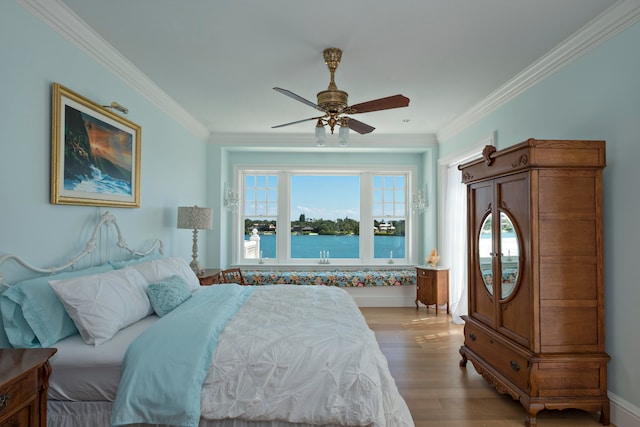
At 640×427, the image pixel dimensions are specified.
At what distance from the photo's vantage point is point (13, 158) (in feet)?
6.95

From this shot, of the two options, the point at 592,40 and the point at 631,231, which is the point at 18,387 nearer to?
the point at 631,231

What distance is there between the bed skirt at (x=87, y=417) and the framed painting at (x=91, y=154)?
1.29 metres

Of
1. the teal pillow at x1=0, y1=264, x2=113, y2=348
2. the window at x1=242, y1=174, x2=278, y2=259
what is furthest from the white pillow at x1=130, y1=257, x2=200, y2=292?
the window at x1=242, y1=174, x2=278, y2=259

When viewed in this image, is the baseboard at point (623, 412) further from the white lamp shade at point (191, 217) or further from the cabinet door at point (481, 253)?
the white lamp shade at point (191, 217)

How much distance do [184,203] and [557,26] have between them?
435cm

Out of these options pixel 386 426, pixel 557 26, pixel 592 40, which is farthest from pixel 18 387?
pixel 592 40

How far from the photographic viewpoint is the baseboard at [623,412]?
7.50 feet

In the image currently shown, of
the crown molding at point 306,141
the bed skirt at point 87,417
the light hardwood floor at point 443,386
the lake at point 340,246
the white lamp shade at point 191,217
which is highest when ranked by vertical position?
the crown molding at point 306,141

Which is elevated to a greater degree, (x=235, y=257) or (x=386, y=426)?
(x=235, y=257)

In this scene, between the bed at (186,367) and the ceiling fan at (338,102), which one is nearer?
the bed at (186,367)

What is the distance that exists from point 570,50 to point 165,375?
11.8ft

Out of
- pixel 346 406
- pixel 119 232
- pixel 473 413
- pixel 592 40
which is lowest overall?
pixel 473 413

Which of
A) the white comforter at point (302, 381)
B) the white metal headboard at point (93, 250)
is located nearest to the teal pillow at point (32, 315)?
the white metal headboard at point (93, 250)

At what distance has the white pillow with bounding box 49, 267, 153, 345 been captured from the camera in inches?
81.0
